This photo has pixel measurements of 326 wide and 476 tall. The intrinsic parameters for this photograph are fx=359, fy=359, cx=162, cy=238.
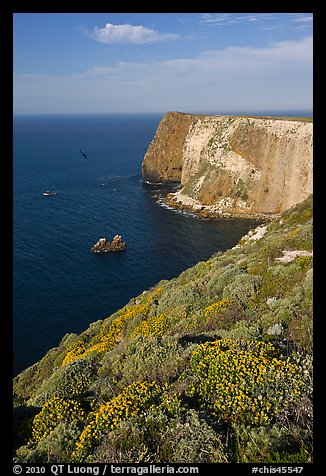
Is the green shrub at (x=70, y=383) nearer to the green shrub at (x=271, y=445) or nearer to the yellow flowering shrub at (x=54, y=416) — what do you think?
the yellow flowering shrub at (x=54, y=416)

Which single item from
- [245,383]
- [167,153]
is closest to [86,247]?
[245,383]

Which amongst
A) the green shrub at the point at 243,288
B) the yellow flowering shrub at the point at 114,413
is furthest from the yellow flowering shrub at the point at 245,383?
the green shrub at the point at 243,288

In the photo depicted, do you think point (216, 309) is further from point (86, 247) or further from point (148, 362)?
point (86, 247)

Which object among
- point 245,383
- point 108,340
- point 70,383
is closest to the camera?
point 245,383

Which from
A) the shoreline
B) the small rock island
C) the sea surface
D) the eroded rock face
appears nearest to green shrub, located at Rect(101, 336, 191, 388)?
the sea surface

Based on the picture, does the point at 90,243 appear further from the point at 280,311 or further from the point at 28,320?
the point at 280,311
